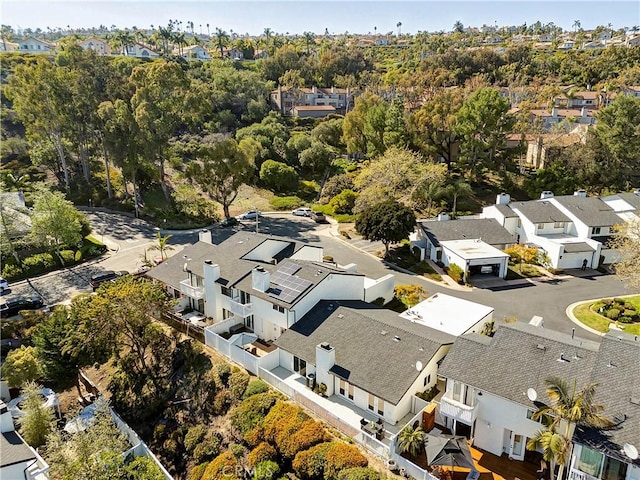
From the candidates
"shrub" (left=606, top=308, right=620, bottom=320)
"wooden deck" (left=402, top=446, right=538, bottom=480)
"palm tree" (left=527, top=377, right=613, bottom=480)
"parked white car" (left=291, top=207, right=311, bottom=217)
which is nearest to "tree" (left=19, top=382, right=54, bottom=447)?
"wooden deck" (left=402, top=446, right=538, bottom=480)

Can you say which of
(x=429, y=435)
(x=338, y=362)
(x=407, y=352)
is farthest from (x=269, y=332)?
(x=429, y=435)

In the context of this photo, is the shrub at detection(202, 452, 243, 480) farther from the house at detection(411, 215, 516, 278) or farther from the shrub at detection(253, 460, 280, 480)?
the house at detection(411, 215, 516, 278)

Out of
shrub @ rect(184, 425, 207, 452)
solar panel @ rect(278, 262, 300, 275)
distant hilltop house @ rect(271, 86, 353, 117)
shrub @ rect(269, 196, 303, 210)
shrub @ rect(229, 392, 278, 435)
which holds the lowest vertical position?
shrub @ rect(184, 425, 207, 452)

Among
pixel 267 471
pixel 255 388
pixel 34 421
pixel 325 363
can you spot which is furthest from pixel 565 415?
pixel 34 421

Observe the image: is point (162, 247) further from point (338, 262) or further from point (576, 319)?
point (576, 319)

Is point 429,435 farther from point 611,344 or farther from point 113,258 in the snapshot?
point 113,258
